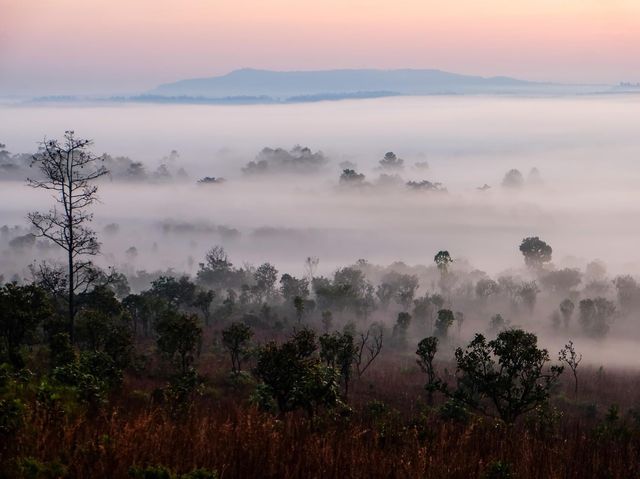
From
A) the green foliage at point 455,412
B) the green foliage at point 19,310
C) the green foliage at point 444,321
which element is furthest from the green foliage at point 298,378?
the green foliage at point 444,321

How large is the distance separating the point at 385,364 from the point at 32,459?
70.8 metres

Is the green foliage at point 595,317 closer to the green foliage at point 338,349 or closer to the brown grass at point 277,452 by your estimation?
the green foliage at point 338,349

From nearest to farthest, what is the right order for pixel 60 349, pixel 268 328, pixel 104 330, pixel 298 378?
pixel 298 378
pixel 60 349
pixel 104 330
pixel 268 328

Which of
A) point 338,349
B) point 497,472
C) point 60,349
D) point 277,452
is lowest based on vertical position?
point 338,349

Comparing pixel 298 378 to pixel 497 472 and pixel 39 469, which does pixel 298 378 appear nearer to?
pixel 497 472

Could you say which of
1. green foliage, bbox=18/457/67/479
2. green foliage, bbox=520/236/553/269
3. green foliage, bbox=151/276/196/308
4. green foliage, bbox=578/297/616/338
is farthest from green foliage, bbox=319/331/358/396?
green foliage, bbox=520/236/553/269

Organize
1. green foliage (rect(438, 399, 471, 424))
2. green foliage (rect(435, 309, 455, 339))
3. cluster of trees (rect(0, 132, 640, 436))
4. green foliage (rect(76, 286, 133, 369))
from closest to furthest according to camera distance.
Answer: cluster of trees (rect(0, 132, 640, 436))
green foliage (rect(438, 399, 471, 424))
green foliage (rect(76, 286, 133, 369))
green foliage (rect(435, 309, 455, 339))

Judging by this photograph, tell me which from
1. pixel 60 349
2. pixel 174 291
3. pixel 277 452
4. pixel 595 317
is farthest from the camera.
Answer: pixel 595 317

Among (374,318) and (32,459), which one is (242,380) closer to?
(32,459)

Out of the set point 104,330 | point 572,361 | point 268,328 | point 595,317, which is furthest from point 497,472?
point 595,317

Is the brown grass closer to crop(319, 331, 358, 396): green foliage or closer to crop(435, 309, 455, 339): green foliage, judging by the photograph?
crop(319, 331, 358, 396): green foliage

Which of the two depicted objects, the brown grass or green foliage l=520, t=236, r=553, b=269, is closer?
the brown grass

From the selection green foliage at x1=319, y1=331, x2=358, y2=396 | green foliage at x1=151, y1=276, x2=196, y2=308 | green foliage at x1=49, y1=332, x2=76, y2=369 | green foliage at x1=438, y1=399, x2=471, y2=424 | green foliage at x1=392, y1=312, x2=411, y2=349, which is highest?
green foliage at x1=49, y1=332, x2=76, y2=369

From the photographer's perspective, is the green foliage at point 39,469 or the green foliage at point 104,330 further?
the green foliage at point 104,330
